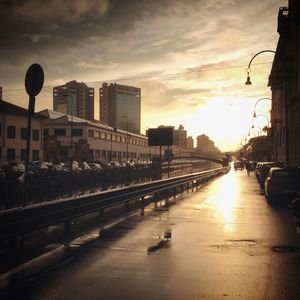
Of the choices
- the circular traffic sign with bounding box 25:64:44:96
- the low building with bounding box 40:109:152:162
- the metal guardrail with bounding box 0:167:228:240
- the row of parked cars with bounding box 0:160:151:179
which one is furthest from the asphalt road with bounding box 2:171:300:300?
the low building with bounding box 40:109:152:162

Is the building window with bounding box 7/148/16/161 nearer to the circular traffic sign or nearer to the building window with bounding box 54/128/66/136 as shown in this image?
the building window with bounding box 54/128/66/136

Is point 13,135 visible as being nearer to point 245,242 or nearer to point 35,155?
point 35,155

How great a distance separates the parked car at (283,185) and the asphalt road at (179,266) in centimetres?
635

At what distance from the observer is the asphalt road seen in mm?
6125

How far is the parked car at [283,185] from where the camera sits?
19141 millimetres

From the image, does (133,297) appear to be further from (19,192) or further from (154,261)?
(19,192)

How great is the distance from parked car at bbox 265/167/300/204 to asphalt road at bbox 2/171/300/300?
20.8 ft

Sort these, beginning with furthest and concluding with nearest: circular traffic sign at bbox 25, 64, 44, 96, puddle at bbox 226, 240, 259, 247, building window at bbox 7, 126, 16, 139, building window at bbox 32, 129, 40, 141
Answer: building window at bbox 32, 129, 40, 141
building window at bbox 7, 126, 16, 139
puddle at bbox 226, 240, 259, 247
circular traffic sign at bbox 25, 64, 44, 96

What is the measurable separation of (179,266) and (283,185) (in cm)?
1270

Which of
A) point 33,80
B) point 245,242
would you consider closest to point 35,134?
point 33,80

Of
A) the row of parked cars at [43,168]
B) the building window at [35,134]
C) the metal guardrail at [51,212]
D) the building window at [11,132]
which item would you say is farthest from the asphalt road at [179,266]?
the building window at [35,134]

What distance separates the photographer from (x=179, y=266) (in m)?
7.68

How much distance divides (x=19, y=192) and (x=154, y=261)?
14170 millimetres

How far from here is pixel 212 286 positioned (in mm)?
6426
